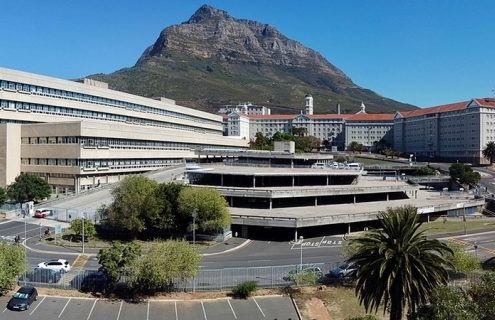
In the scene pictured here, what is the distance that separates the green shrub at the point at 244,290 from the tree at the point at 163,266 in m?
3.70

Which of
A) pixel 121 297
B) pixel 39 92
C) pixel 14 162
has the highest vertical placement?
pixel 39 92

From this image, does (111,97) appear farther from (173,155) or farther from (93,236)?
(93,236)

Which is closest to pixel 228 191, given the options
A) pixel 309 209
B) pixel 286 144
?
pixel 309 209

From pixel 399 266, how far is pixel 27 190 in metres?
62.4

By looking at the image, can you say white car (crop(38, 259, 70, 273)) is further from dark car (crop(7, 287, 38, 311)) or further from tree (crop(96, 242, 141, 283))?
tree (crop(96, 242, 141, 283))

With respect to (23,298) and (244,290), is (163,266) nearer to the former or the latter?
(244,290)

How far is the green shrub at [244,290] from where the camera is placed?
39406 millimetres

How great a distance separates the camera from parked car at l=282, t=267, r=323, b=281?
138ft

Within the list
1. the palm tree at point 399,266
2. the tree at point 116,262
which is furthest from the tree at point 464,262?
the tree at point 116,262

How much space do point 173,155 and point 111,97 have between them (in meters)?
19.2

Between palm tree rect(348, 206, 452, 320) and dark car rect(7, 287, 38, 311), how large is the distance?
24329mm

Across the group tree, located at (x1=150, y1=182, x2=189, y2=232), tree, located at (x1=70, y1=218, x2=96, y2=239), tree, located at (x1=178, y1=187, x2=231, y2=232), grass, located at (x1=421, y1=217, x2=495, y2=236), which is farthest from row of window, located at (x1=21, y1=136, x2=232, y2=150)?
grass, located at (x1=421, y1=217, x2=495, y2=236)

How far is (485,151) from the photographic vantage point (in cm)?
17125

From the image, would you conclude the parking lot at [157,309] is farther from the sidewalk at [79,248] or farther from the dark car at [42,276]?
the sidewalk at [79,248]
